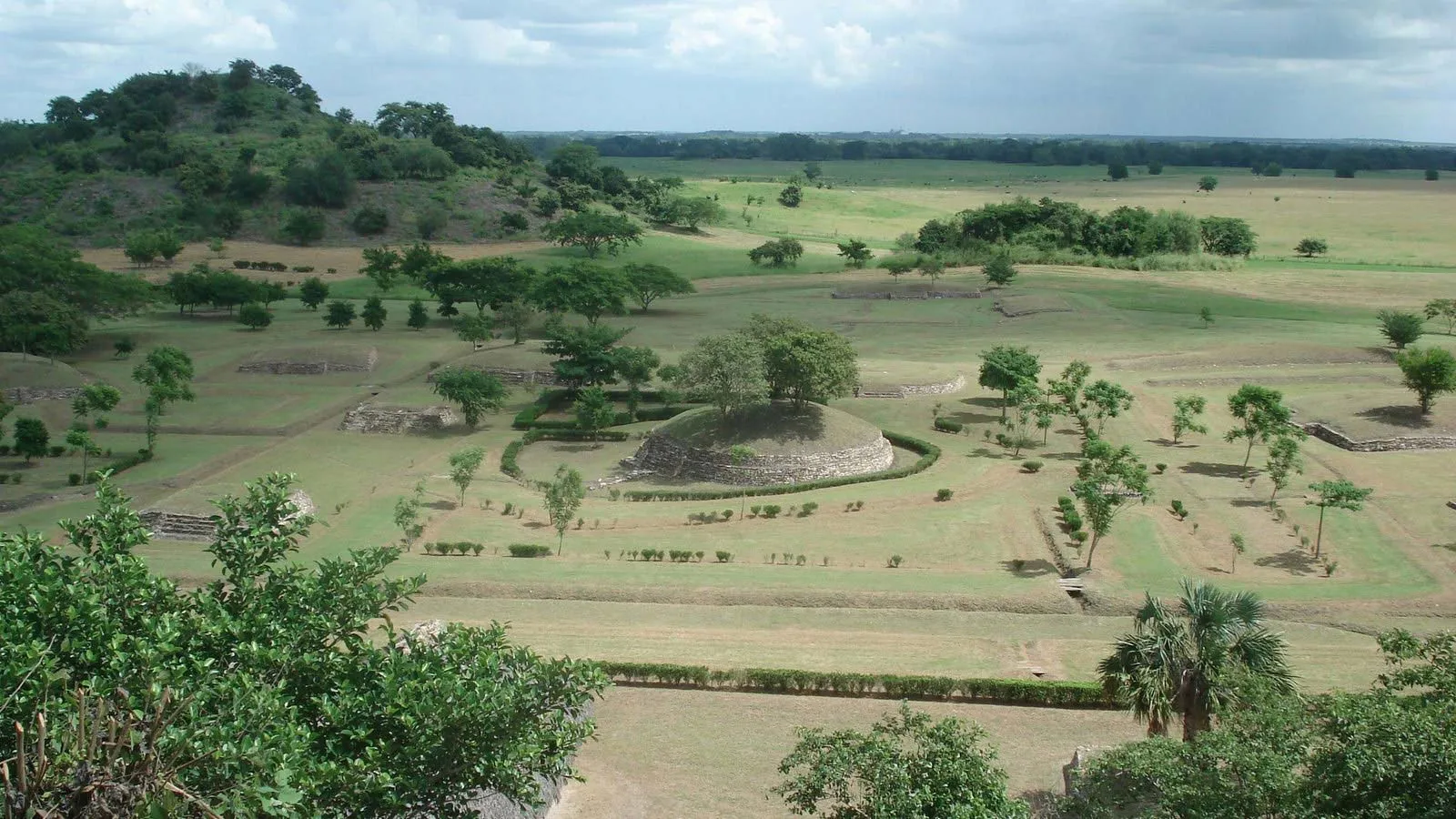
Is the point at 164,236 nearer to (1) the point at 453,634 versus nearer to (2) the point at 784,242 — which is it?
(2) the point at 784,242

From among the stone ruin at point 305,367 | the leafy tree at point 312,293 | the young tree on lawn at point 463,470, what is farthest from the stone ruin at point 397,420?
the leafy tree at point 312,293

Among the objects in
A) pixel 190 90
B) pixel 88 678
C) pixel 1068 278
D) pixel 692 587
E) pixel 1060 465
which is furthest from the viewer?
pixel 190 90

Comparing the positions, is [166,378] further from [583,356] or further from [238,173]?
[238,173]

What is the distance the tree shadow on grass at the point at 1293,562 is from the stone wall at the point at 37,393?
57524 millimetres

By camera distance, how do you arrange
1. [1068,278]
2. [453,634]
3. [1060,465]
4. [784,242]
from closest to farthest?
[453,634] → [1060,465] → [1068,278] → [784,242]

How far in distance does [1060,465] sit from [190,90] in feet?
488

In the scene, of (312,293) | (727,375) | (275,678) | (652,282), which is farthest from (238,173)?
(275,678)

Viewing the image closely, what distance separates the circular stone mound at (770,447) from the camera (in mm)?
48344

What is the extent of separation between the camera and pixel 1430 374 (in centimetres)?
5116

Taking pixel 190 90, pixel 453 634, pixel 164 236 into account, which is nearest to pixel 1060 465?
pixel 453 634

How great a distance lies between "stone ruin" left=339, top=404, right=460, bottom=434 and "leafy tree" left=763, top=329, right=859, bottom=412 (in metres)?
17.6

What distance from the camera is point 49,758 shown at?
12.2 meters

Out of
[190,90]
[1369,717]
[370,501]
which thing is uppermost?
[190,90]

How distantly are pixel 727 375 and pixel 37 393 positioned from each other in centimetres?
3793
